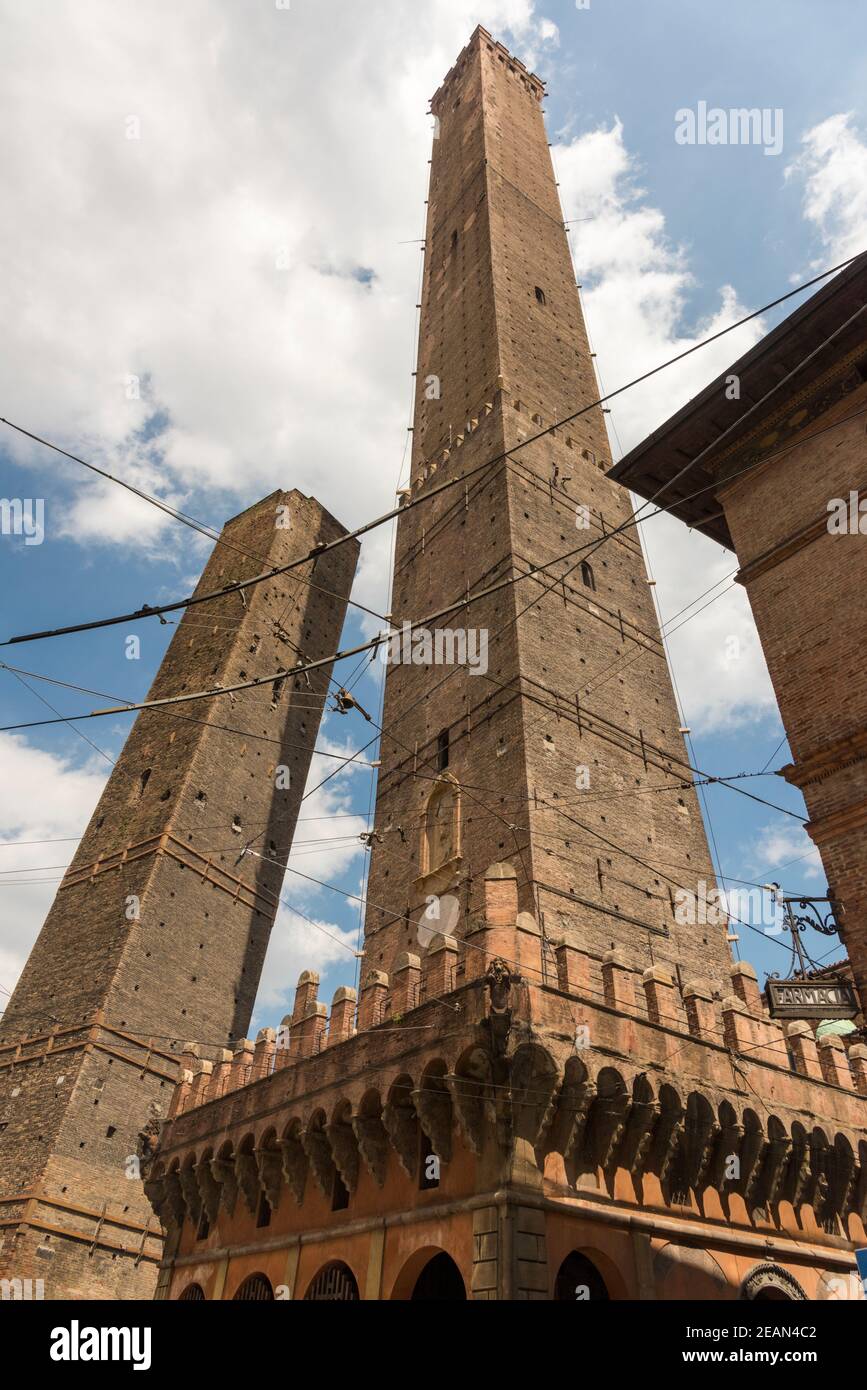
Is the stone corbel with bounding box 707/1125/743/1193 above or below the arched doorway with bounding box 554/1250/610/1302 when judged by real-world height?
above

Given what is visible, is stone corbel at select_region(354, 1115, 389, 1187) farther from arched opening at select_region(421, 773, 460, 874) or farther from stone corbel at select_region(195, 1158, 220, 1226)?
arched opening at select_region(421, 773, 460, 874)

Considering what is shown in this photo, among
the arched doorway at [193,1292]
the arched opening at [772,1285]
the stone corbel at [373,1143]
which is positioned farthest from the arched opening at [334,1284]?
the arched opening at [772,1285]

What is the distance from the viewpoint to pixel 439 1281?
33.9 feet

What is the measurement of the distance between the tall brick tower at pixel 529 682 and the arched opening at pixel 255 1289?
204 inches

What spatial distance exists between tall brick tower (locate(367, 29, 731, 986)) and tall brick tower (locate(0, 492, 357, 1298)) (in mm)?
5667

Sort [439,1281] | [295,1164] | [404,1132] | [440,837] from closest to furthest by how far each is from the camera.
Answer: [439,1281] → [404,1132] → [295,1164] → [440,837]

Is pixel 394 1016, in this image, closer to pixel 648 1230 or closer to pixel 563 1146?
pixel 563 1146

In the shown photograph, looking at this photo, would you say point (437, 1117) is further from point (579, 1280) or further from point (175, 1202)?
point (175, 1202)

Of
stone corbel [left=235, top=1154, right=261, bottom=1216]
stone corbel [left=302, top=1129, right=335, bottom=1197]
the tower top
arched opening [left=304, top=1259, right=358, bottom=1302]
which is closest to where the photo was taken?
arched opening [left=304, top=1259, right=358, bottom=1302]

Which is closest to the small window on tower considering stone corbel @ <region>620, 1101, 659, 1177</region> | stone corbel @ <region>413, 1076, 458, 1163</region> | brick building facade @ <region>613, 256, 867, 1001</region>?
brick building facade @ <region>613, 256, 867, 1001</region>

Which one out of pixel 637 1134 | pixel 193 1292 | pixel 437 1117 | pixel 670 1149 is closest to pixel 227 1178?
pixel 193 1292

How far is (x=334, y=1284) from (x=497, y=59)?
4628 centimetres

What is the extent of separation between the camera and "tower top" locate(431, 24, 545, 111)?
1564 inches

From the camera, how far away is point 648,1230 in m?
10.1
